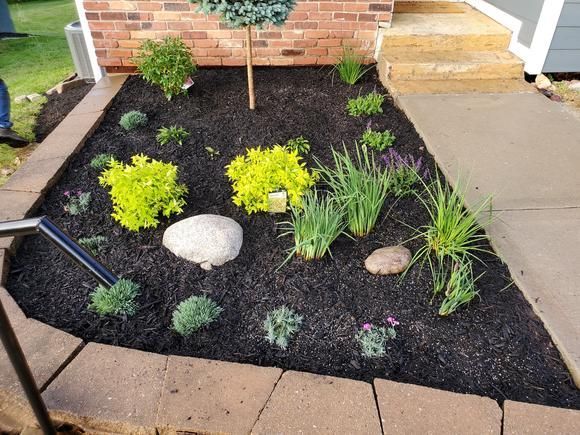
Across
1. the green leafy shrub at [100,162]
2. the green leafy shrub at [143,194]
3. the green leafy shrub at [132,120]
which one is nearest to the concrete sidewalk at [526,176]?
the green leafy shrub at [143,194]

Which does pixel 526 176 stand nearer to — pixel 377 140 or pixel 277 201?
pixel 377 140

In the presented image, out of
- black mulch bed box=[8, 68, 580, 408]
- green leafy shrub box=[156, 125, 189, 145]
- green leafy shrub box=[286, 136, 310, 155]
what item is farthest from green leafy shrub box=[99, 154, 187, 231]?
green leafy shrub box=[286, 136, 310, 155]

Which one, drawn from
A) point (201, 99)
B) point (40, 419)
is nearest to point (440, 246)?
point (40, 419)

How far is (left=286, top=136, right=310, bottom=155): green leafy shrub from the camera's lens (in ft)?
10.5

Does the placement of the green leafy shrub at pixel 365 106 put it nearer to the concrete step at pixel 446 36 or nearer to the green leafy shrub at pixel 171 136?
the concrete step at pixel 446 36

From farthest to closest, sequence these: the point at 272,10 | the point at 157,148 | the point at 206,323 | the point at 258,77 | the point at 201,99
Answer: the point at 258,77 < the point at 201,99 < the point at 157,148 < the point at 272,10 < the point at 206,323

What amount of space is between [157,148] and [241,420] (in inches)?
89.1

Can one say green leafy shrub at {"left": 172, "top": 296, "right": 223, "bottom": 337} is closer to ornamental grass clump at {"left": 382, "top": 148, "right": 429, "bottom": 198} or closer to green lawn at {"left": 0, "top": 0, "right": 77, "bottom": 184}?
ornamental grass clump at {"left": 382, "top": 148, "right": 429, "bottom": 198}

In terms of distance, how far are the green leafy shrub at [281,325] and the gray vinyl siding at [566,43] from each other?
3932mm

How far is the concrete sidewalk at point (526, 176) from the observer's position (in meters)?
2.22

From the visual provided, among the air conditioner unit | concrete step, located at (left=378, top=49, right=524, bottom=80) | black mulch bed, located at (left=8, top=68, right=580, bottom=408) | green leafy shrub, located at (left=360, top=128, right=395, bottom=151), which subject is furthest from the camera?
the air conditioner unit

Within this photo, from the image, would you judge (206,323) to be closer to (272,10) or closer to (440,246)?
(440,246)

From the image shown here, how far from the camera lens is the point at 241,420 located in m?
1.63

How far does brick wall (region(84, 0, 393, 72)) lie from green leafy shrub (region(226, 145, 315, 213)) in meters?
2.30
